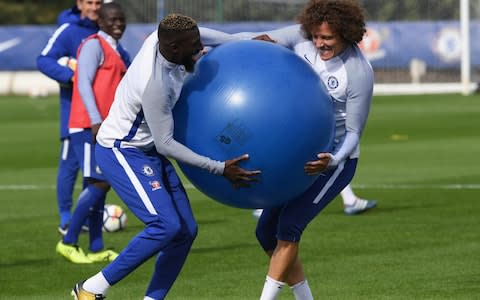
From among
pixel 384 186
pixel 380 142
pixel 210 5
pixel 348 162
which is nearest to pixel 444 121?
pixel 380 142

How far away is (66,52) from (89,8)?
23.6 inches

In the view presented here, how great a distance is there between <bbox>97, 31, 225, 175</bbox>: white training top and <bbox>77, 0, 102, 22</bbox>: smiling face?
14.2ft

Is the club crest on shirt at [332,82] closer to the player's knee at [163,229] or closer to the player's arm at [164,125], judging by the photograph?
the player's arm at [164,125]

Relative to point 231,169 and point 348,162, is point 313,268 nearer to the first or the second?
point 348,162

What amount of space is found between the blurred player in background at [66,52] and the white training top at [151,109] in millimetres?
4372

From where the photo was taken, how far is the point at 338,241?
12.3m

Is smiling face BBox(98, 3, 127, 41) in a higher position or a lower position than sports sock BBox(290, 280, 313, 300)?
higher

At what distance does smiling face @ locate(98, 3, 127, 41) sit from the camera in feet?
37.6

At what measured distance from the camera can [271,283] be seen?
8.48 metres

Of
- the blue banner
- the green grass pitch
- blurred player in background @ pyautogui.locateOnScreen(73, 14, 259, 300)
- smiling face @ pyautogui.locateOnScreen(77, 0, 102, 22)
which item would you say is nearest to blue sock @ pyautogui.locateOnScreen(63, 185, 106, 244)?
the green grass pitch

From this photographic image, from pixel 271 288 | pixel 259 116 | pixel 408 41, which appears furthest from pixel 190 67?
pixel 408 41

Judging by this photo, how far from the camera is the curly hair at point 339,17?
8.23 metres

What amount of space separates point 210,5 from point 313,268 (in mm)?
32335

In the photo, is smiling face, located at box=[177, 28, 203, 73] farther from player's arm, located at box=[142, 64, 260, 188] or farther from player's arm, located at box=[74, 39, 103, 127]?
player's arm, located at box=[74, 39, 103, 127]
